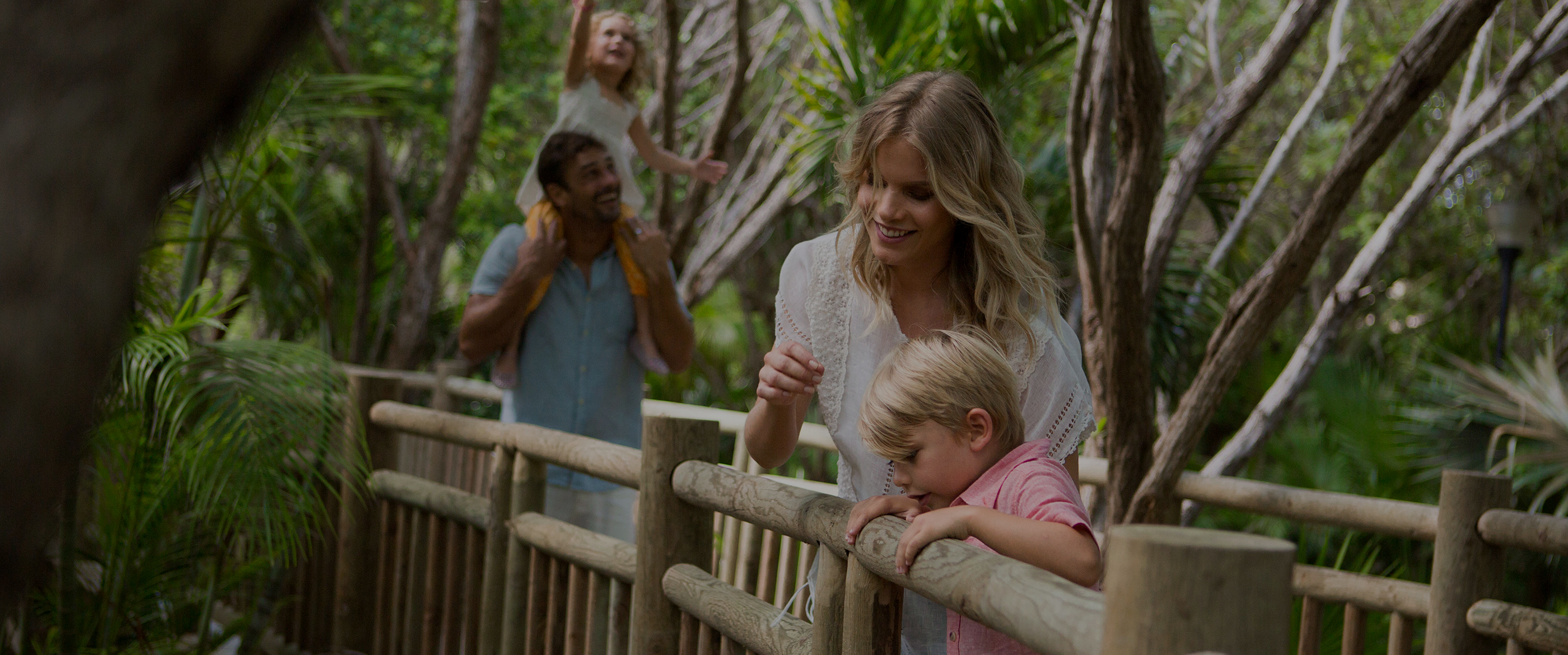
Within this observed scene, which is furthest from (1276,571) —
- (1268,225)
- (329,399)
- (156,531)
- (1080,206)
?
(1268,225)

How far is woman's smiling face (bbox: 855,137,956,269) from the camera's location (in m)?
1.80

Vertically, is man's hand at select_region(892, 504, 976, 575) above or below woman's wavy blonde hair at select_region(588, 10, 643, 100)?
below

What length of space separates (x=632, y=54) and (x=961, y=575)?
3064 mm

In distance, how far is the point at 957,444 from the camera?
1654mm

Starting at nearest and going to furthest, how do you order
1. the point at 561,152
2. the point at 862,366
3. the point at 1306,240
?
1. the point at 862,366
2. the point at 1306,240
3. the point at 561,152

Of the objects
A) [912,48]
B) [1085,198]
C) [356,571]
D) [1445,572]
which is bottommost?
[356,571]

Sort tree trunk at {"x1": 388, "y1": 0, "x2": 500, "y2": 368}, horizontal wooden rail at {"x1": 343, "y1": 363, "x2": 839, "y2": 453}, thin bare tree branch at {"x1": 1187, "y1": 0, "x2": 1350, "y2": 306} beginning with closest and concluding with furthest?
horizontal wooden rail at {"x1": 343, "y1": 363, "x2": 839, "y2": 453} → thin bare tree branch at {"x1": 1187, "y1": 0, "x2": 1350, "y2": 306} → tree trunk at {"x1": 388, "y1": 0, "x2": 500, "y2": 368}

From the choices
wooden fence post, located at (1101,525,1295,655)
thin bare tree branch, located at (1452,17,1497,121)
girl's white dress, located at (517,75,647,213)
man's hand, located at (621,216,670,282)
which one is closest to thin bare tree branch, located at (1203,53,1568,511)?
thin bare tree branch, located at (1452,17,1497,121)

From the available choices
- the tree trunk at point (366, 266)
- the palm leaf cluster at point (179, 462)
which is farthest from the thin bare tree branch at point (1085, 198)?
the tree trunk at point (366, 266)

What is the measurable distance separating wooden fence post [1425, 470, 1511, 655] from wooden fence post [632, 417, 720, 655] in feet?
5.22

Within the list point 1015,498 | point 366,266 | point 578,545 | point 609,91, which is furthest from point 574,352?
point 366,266

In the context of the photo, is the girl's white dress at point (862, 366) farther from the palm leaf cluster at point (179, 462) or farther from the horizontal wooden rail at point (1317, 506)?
the palm leaf cluster at point (179, 462)

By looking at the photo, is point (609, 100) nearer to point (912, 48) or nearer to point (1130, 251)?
point (912, 48)

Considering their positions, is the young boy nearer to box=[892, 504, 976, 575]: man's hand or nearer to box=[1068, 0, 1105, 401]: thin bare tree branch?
box=[892, 504, 976, 575]: man's hand
